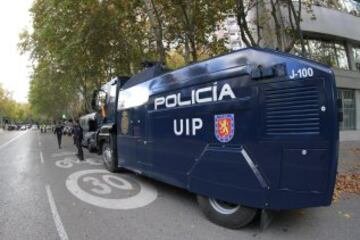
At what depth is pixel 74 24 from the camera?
52.6 ft

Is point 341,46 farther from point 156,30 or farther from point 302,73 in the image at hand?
point 302,73

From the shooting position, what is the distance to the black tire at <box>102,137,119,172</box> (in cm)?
938

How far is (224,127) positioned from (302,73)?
4.33 feet

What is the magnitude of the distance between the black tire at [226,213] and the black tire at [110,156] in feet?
15.2

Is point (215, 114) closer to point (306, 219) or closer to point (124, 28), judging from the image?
point (306, 219)

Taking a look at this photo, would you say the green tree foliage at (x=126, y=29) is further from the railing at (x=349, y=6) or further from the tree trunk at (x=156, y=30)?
the railing at (x=349, y=6)

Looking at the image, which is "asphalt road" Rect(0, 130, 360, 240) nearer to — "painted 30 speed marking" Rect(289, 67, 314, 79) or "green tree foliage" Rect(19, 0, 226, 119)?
"painted 30 speed marking" Rect(289, 67, 314, 79)

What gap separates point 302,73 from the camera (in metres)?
3.99

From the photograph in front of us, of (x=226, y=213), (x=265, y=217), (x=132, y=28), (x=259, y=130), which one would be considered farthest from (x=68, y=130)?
(x=259, y=130)

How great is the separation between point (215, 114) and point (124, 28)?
14268 mm

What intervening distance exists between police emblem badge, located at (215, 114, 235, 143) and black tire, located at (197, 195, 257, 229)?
1021mm

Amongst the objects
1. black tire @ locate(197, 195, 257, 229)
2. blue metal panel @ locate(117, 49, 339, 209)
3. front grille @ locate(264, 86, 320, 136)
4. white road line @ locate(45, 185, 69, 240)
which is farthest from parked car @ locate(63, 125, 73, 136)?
front grille @ locate(264, 86, 320, 136)

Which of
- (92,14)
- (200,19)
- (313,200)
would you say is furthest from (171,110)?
(92,14)

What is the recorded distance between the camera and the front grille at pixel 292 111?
155 inches
